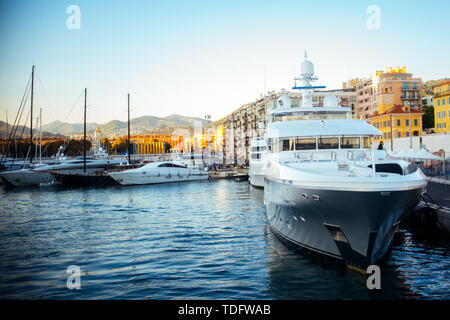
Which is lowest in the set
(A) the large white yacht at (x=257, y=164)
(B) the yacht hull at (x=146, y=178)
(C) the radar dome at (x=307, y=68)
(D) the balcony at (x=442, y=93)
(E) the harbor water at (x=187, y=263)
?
(E) the harbor water at (x=187, y=263)

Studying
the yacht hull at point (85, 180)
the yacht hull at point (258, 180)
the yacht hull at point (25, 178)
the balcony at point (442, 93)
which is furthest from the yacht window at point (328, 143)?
the balcony at point (442, 93)

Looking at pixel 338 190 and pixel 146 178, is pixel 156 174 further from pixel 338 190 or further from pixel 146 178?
pixel 338 190

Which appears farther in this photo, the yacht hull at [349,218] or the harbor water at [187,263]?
the harbor water at [187,263]

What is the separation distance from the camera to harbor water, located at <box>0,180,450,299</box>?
10.7 metres

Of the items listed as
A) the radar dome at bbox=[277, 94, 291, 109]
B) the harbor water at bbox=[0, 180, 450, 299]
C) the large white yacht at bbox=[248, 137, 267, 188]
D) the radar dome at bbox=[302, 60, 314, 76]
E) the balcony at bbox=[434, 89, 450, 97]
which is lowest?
the harbor water at bbox=[0, 180, 450, 299]

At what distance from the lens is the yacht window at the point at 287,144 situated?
51.4 feet

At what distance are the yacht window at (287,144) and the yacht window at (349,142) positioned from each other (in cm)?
203

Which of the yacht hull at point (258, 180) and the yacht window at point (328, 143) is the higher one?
the yacht window at point (328, 143)

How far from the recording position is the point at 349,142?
15.5 metres

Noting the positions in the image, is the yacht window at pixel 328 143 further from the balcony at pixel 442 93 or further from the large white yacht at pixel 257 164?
the balcony at pixel 442 93

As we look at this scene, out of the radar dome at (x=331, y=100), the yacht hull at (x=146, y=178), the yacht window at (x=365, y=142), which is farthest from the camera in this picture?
the yacht hull at (x=146, y=178)

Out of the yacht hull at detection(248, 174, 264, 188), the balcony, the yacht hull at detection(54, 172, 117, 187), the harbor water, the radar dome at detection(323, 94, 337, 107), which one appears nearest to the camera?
the harbor water

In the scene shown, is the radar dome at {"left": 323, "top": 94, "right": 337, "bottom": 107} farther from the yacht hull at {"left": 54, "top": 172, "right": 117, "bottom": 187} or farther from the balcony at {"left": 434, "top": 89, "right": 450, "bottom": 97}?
the balcony at {"left": 434, "top": 89, "right": 450, "bottom": 97}

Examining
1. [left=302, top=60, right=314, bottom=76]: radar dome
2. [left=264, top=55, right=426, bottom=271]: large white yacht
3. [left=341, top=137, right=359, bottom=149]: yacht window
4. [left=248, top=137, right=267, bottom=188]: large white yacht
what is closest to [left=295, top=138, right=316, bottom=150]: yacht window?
[left=264, top=55, right=426, bottom=271]: large white yacht
